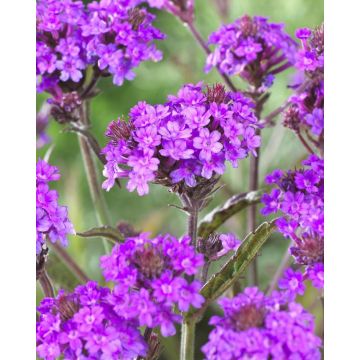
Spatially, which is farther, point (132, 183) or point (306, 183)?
point (306, 183)

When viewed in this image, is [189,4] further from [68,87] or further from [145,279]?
[145,279]

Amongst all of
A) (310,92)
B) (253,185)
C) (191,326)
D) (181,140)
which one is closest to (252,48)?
(310,92)

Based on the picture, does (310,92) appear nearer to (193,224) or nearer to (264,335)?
(193,224)

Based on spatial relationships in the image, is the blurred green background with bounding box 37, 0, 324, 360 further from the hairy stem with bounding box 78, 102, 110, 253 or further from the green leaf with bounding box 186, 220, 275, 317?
the green leaf with bounding box 186, 220, 275, 317

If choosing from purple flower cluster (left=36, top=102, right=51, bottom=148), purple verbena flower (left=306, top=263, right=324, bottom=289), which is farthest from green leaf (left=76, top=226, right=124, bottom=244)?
purple flower cluster (left=36, top=102, right=51, bottom=148)

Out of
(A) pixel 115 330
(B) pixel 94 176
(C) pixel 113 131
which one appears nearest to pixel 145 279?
(A) pixel 115 330
